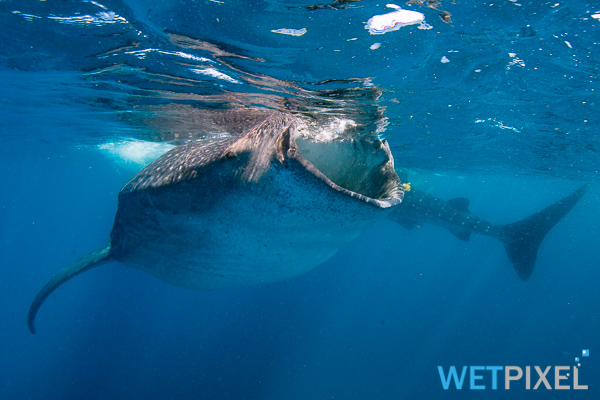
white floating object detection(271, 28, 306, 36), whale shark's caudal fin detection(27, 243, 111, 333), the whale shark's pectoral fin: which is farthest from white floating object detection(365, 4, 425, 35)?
the whale shark's pectoral fin

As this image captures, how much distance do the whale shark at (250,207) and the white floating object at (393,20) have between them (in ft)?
6.96

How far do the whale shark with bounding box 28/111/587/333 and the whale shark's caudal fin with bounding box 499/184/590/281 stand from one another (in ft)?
37.8

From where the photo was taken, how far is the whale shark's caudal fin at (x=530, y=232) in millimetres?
11180

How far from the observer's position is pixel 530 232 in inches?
455

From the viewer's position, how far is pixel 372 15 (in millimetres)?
4285

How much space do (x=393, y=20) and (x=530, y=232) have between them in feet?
37.1

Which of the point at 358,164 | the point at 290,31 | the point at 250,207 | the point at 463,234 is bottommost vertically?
the point at 463,234

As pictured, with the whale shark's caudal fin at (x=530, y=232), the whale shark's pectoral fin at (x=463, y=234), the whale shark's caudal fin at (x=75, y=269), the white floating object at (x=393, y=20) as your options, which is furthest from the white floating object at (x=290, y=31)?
the whale shark's caudal fin at (x=530, y=232)

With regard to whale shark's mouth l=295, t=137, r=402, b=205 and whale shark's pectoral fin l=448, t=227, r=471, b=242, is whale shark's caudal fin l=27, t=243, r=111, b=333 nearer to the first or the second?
whale shark's mouth l=295, t=137, r=402, b=205

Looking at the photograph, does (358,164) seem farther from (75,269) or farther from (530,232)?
(530,232)

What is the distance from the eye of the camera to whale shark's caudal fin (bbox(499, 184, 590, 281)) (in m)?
11.2

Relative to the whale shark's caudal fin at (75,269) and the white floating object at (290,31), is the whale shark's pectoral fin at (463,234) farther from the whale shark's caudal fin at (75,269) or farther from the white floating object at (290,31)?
the whale shark's caudal fin at (75,269)

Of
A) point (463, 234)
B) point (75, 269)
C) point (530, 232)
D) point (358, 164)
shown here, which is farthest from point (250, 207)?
point (530, 232)

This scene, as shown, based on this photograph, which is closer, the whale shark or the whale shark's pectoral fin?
the whale shark
